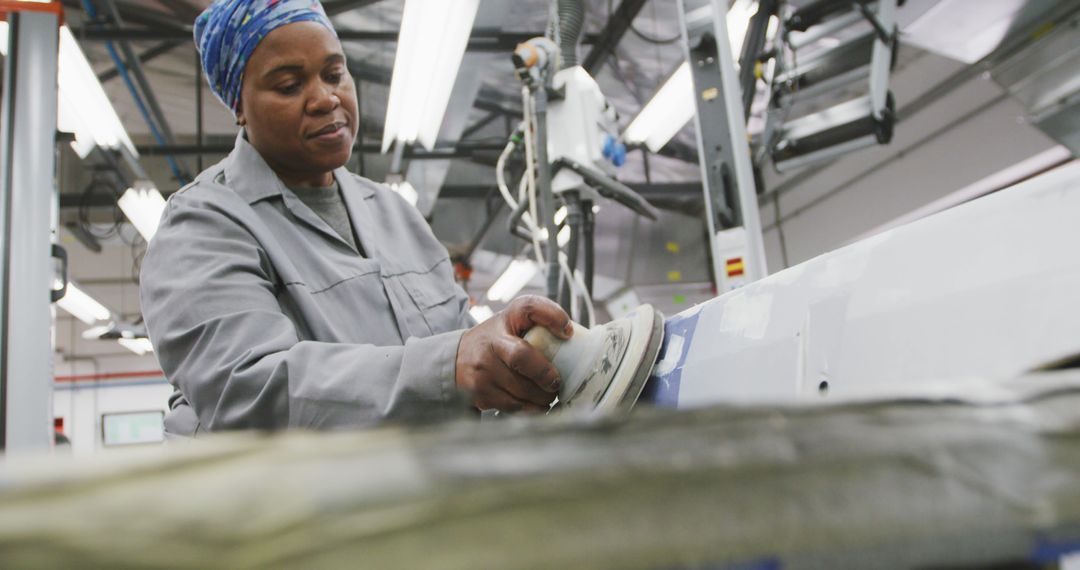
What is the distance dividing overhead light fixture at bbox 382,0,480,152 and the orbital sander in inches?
86.9

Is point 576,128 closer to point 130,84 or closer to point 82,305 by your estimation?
point 130,84

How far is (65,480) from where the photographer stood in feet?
0.67

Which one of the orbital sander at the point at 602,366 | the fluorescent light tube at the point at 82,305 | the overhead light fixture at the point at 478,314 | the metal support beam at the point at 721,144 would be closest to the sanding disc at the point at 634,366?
the orbital sander at the point at 602,366

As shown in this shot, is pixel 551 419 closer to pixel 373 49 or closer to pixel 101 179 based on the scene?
pixel 373 49

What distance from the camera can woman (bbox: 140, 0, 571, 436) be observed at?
94 cm

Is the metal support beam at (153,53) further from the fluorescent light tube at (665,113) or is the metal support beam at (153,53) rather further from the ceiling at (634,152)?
the fluorescent light tube at (665,113)

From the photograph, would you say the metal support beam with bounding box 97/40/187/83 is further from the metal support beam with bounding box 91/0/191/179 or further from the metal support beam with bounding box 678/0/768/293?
the metal support beam with bounding box 678/0/768/293

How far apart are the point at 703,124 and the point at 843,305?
2127mm

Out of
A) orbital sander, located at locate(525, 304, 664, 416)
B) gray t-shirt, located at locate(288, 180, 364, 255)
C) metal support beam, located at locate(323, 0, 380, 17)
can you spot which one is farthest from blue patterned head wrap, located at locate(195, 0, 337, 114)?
metal support beam, located at locate(323, 0, 380, 17)

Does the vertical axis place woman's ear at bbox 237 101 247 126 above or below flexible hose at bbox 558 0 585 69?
A: below

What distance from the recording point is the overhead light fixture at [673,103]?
11.4 feet

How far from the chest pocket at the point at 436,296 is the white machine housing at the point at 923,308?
22.0 inches

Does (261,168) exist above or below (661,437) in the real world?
above

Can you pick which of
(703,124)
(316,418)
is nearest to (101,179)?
(703,124)
